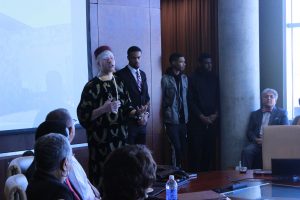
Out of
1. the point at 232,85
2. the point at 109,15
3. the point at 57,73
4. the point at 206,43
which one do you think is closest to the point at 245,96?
the point at 232,85

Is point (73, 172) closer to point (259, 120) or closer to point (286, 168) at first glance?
point (286, 168)

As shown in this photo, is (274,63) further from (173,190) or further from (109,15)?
(173,190)

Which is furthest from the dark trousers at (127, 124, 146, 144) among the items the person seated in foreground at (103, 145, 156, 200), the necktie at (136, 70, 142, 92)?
the person seated in foreground at (103, 145, 156, 200)

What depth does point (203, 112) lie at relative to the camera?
677 centimetres

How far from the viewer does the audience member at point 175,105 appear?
21.1 ft

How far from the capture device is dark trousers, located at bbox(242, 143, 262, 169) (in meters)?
6.12

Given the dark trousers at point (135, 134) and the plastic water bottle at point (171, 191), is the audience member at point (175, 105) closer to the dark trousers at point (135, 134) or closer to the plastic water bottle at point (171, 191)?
the dark trousers at point (135, 134)

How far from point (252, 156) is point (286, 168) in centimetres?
278

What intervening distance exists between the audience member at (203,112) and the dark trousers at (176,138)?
0.31 meters

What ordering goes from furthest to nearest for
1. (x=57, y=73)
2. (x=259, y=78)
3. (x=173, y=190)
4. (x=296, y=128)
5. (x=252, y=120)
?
(x=259, y=78), (x=252, y=120), (x=57, y=73), (x=296, y=128), (x=173, y=190)

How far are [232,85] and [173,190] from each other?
12.7 ft

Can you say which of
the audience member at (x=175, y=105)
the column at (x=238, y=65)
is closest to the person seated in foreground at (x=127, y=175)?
the audience member at (x=175, y=105)

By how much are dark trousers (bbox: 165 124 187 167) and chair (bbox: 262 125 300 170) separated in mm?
2273

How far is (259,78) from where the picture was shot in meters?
6.84
